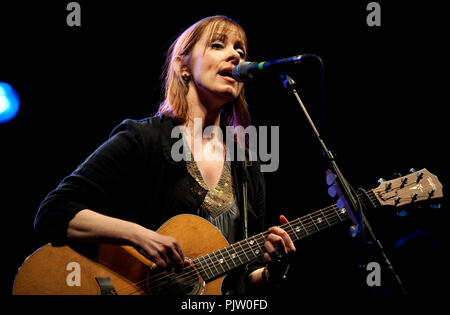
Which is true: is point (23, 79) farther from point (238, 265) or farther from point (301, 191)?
point (301, 191)

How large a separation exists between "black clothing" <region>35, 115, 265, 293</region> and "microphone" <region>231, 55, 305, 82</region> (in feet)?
2.23

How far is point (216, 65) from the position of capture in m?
2.34

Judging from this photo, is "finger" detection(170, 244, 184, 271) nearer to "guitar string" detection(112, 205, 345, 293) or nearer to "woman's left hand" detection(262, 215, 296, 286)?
"guitar string" detection(112, 205, 345, 293)

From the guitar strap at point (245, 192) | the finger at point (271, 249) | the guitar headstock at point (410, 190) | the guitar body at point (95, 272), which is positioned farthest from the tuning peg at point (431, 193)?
the guitar body at point (95, 272)

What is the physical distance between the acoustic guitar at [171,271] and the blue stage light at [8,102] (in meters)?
1.52

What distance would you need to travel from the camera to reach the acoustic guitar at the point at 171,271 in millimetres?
1726

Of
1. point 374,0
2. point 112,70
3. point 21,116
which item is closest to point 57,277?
point 21,116

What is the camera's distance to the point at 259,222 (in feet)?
8.13

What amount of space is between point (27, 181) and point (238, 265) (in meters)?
1.93

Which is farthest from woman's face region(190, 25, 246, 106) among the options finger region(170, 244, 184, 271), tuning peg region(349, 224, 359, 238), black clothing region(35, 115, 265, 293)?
tuning peg region(349, 224, 359, 238)

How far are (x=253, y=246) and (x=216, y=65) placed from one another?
1183 mm

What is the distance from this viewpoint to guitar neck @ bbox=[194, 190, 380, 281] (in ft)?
6.27

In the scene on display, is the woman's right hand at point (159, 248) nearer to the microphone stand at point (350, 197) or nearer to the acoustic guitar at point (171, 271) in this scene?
the acoustic guitar at point (171, 271)
